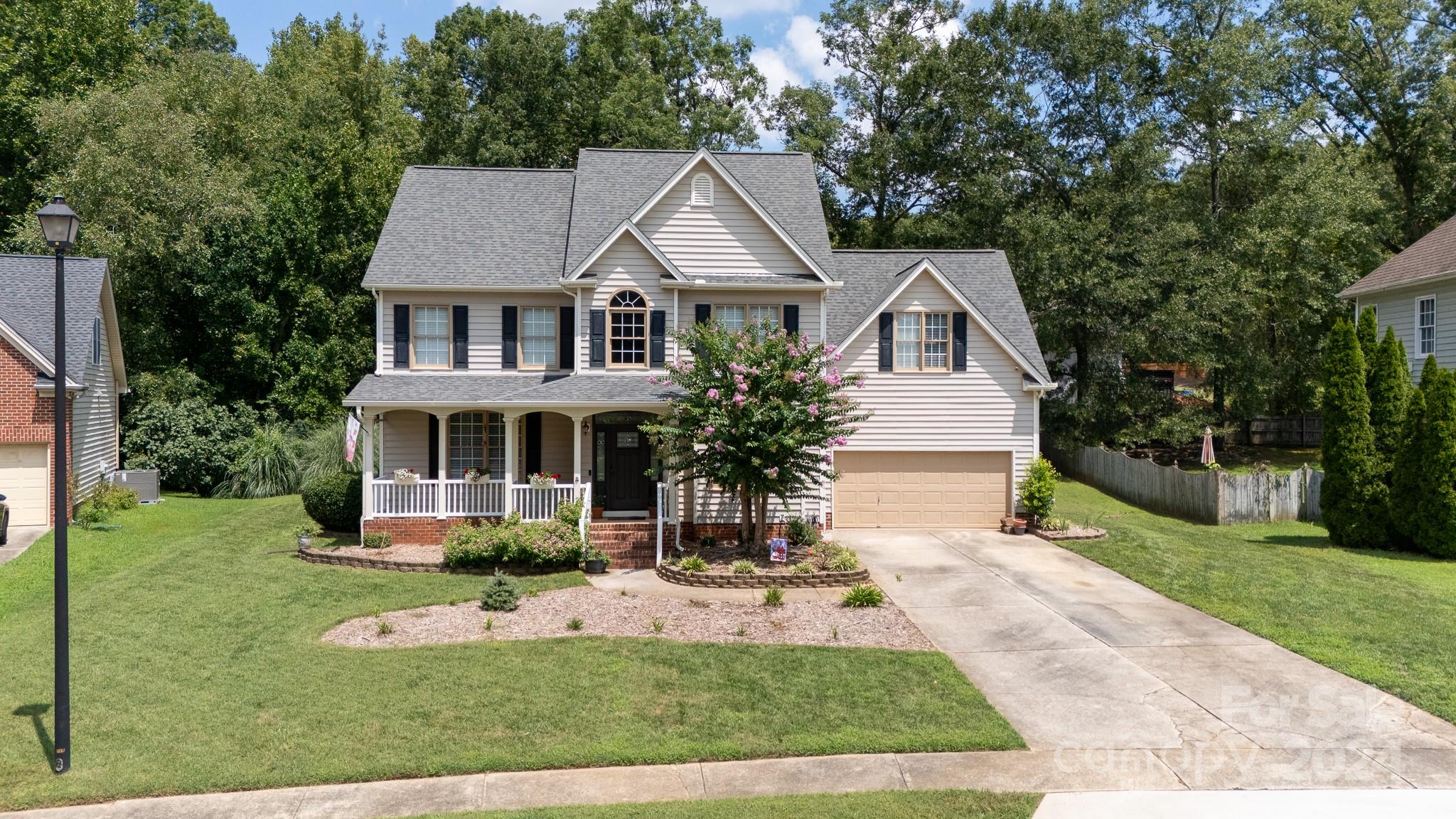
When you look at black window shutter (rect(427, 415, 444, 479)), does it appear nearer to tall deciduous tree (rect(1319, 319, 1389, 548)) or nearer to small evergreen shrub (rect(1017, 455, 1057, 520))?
small evergreen shrub (rect(1017, 455, 1057, 520))

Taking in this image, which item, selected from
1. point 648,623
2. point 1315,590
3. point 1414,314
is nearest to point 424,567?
point 648,623

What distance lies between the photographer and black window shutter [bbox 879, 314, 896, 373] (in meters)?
22.3

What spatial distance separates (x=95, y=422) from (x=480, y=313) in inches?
470

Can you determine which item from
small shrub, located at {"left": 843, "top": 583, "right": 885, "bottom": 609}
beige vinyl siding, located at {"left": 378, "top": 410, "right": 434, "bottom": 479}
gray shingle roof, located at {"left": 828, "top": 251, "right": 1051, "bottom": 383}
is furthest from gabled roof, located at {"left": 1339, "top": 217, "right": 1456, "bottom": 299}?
beige vinyl siding, located at {"left": 378, "top": 410, "right": 434, "bottom": 479}

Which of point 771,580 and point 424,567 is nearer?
point 771,580

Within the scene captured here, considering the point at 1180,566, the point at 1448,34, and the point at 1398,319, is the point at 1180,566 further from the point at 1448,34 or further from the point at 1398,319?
the point at 1448,34

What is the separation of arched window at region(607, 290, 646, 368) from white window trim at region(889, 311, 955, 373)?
595cm

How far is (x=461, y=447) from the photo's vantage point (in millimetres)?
21578

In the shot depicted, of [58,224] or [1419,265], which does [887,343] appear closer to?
[58,224]

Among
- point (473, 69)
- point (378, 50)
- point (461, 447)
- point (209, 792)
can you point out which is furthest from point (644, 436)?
point (378, 50)

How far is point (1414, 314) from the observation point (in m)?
28.2

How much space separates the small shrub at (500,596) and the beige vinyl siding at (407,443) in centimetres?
762

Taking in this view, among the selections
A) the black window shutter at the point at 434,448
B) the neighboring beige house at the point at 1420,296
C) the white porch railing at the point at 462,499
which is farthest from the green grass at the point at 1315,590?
the black window shutter at the point at 434,448

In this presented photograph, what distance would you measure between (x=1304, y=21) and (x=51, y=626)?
145 feet
